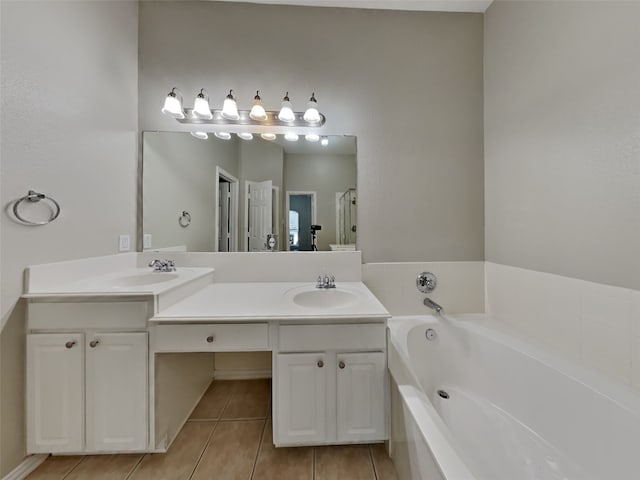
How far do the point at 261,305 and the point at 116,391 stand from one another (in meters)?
0.79

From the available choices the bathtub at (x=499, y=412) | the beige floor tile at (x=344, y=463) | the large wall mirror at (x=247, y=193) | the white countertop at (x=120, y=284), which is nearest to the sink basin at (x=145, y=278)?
the white countertop at (x=120, y=284)

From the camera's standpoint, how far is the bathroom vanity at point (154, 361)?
117cm

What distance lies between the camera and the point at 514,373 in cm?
133

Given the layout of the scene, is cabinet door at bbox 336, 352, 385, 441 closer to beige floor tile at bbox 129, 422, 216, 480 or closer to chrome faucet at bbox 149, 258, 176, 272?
beige floor tile at bbox 129, 422, 216, 480

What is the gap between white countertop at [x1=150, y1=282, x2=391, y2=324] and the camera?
1.16 m

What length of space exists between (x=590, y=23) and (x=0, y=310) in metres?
2.96

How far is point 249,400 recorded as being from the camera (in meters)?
1.74

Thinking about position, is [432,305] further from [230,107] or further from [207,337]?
[230,107]

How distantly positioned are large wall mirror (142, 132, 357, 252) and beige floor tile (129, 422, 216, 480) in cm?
113

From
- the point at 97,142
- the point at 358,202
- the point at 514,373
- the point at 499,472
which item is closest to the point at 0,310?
the point at 97,142

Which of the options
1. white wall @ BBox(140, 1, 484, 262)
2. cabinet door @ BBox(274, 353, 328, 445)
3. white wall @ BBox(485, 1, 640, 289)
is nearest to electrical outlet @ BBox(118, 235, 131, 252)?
white wall @ BBox(140, 1, 484, 262)

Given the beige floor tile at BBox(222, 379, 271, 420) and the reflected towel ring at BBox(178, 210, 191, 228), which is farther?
the reflected towel ring at BBox(178, 210, 191, 228)

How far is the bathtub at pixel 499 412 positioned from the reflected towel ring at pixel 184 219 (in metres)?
1.60

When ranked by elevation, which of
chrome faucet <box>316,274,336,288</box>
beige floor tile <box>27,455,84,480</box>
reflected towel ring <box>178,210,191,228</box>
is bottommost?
beige floor tile <box>27,455,84,480</box>
